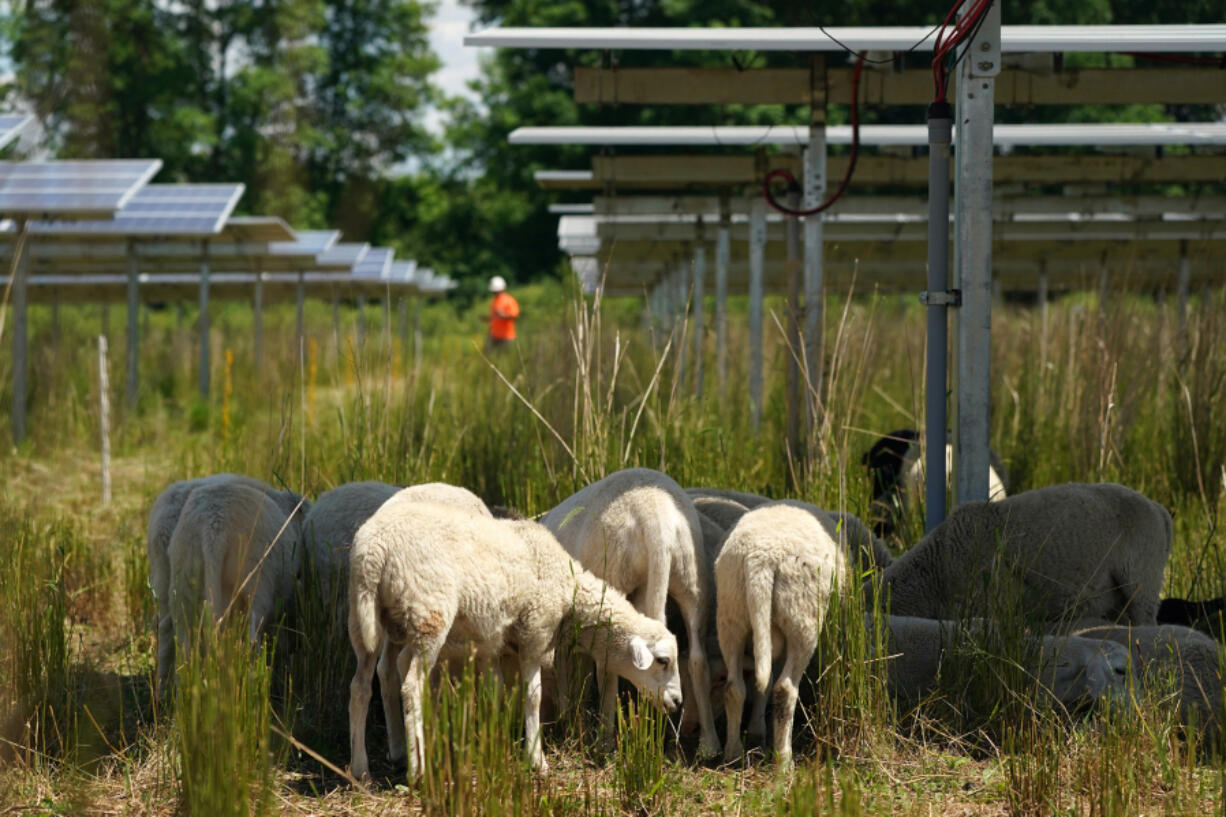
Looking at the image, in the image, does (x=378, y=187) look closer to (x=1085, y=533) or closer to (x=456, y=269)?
(x=1085, y=533)

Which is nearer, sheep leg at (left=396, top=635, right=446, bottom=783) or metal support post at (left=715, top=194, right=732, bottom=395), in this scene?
sheep leg at (left=396, top=635, right=446, bottom=783)

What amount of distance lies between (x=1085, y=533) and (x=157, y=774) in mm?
3516

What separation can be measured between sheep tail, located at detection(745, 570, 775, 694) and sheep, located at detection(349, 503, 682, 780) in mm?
263

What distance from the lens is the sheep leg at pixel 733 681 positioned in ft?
13.3

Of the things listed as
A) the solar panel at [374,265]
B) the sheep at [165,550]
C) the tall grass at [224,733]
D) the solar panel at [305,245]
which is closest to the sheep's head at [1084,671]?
the tall grass at [224,733]

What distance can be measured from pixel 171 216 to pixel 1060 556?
12.2 m

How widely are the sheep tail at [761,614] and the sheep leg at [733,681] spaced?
0.10 metres

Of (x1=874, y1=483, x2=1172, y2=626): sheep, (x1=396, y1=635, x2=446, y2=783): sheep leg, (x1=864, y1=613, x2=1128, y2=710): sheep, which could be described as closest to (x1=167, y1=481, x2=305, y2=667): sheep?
(x1=396, y1=635, x2=446, y2=783): sheep leg

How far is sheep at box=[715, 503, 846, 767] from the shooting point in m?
3.99

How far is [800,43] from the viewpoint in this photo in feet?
20.2

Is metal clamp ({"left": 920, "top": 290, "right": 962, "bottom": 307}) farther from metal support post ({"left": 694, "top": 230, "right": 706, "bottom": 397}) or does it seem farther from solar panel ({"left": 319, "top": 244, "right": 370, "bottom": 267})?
solar panel ({"left": 319, "top": 244, "right": 370, "bottom": 267})

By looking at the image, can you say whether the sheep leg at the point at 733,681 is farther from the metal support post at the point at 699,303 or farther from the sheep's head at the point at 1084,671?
the metal support post at the point at 699,303

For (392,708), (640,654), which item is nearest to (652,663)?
(640,654)

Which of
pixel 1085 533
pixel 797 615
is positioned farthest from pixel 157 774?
pixel 1085 533
